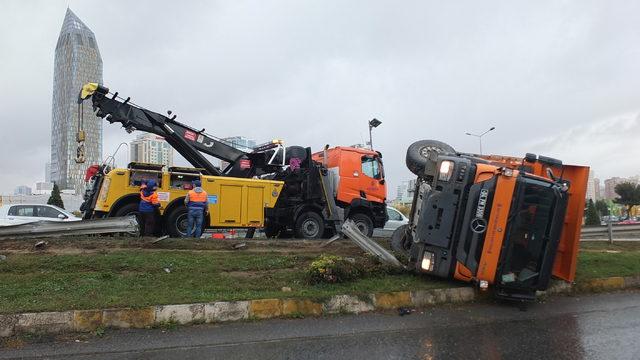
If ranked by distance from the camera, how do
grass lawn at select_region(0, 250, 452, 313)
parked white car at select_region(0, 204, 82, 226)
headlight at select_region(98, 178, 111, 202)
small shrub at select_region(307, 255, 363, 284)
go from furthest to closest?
parked white car at select_region(0, 204, 82, 226)
headlight at select_region(98, 178, 111, 202)
small shrub at select_region(307, 255, 363, 284)
grass lawn at select_region(0, 250, 452, 313)

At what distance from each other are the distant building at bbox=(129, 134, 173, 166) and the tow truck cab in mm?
8735

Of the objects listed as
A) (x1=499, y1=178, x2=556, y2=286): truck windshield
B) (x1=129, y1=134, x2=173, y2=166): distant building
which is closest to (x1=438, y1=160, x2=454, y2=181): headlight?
(x1=499, y1=178, x2=556, y2=286): truck windshield

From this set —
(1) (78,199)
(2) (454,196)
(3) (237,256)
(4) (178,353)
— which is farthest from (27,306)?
(1) (78,199)

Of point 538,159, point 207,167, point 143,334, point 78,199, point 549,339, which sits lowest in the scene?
point 78,199

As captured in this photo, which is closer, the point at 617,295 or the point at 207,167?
the point at 617,295

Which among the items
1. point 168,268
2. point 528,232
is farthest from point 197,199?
point 528,232

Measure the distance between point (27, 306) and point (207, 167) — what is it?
8.42 metres

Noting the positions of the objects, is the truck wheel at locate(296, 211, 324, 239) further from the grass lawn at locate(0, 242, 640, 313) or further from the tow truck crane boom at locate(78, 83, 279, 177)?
the grass lawn at locate(0, 242, 640, 313)

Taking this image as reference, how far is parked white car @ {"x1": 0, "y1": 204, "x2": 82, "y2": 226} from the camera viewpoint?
16.6 metres

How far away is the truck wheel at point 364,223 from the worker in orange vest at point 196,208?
4081 millimetres

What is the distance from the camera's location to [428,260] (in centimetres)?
790

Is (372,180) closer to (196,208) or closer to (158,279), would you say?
(196,208)

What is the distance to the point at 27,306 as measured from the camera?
20.0ft

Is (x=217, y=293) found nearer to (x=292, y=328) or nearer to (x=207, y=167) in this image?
(x=292, y=328)
